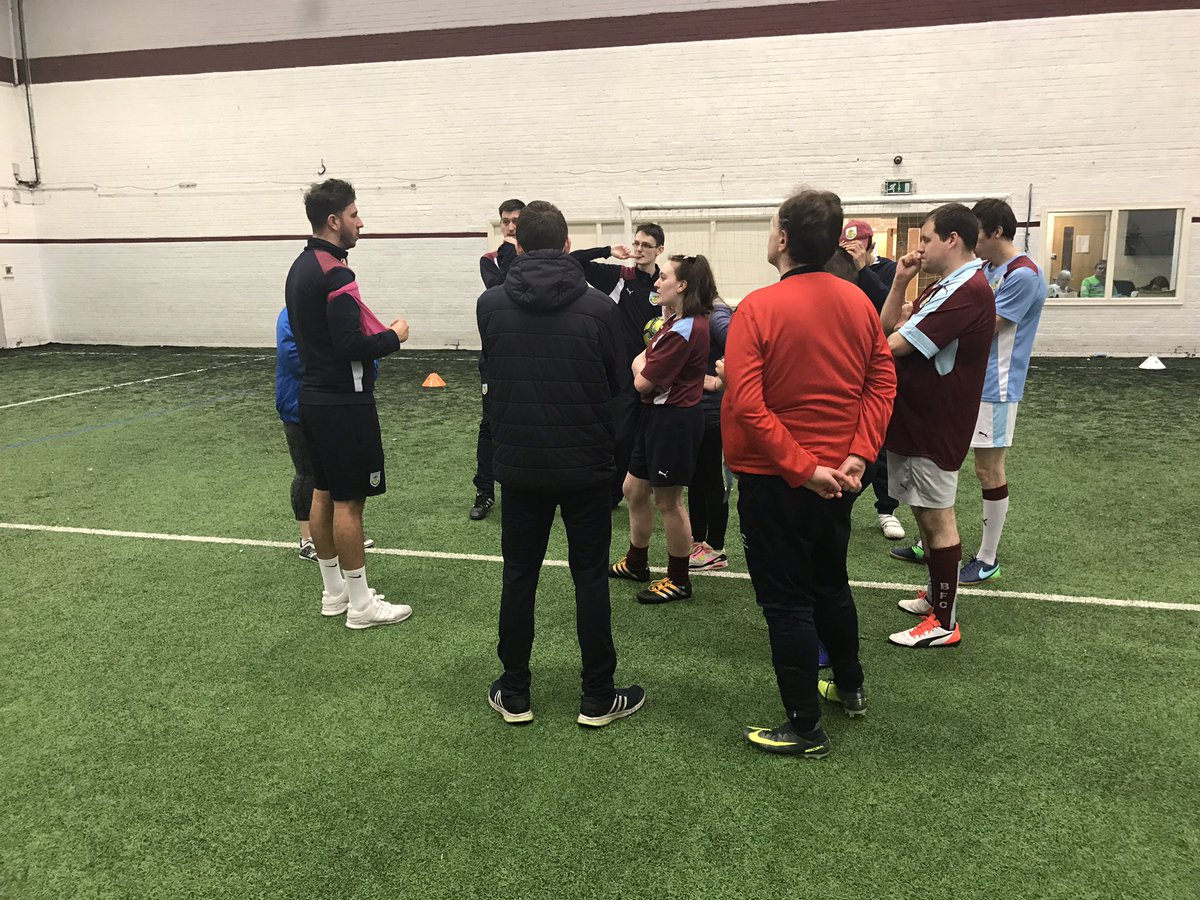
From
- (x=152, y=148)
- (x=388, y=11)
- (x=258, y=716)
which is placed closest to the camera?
(x=258, y=716)

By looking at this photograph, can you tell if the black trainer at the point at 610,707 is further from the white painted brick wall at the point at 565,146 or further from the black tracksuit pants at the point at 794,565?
the white painted brick wall at the point at 565,146

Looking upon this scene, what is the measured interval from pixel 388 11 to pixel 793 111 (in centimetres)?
747

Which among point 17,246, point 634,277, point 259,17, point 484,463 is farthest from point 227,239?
point 634,277

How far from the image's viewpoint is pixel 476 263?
49.5ft

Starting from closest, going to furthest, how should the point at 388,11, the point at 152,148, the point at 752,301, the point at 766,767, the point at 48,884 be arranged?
the point at 48,884 < the point at 752,301 < the point at 766,767 < the point at 388,11 < the point at 152,148

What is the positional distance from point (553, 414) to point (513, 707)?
3.92 feet

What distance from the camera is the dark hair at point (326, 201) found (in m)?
3.81

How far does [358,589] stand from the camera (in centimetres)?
414

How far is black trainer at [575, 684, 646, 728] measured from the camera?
10.5 ft

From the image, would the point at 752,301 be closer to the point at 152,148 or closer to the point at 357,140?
the point at 357,140

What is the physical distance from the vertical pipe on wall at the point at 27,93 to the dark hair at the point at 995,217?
1912 cm

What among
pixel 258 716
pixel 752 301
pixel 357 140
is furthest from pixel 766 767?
pixel 357 140

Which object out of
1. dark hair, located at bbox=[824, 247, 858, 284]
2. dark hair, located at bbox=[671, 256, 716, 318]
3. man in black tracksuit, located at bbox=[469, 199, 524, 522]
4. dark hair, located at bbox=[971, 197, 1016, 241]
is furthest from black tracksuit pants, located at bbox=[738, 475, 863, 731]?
man in black tracksuit, located at bbox=[469, 199, 524, 522]

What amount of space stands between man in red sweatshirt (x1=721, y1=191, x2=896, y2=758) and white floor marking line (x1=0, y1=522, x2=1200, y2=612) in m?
1.77
